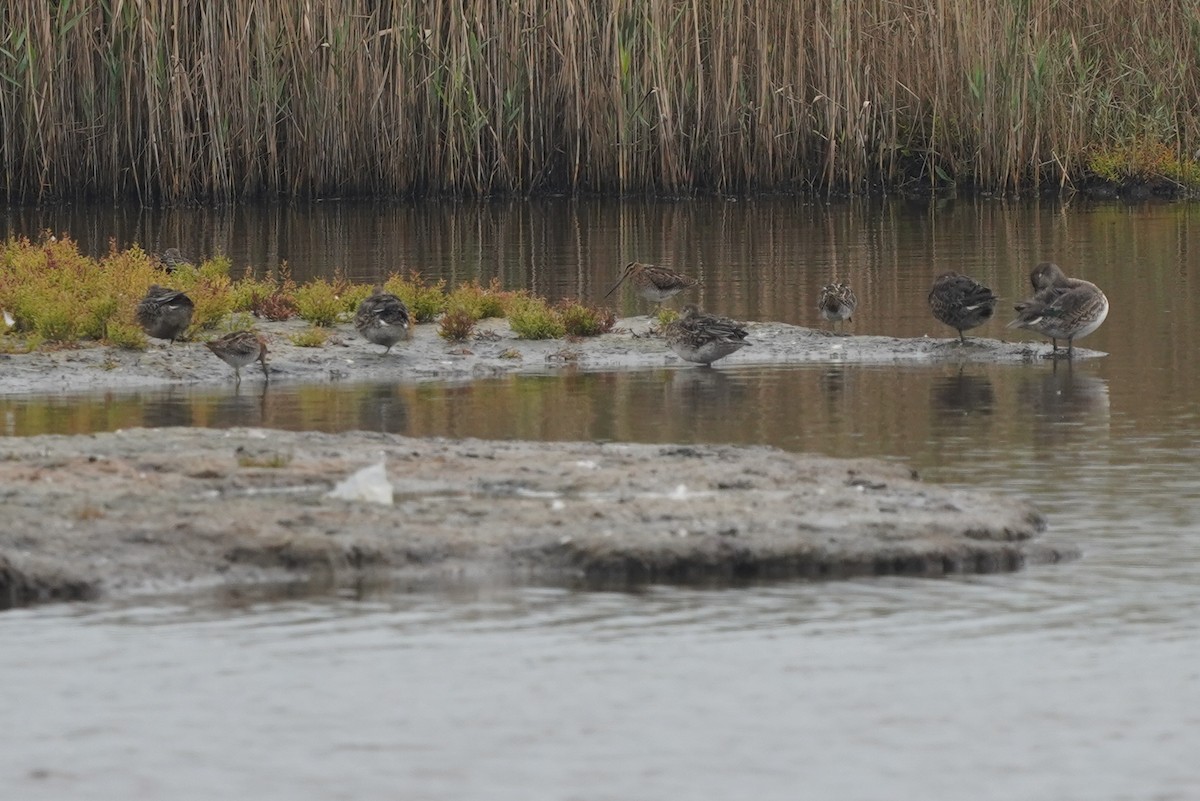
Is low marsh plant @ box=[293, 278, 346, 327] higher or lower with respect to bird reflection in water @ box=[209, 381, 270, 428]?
higher

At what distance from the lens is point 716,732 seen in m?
6.86

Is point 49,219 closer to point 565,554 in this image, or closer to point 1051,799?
point 565,554

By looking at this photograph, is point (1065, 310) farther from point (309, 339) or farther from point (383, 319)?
point (309, 339)

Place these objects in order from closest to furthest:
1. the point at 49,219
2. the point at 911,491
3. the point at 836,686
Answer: the point at 836,686 < the point at 911,491 < the point at 49,219

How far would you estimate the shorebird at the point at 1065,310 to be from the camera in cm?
1620

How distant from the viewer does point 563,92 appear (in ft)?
101

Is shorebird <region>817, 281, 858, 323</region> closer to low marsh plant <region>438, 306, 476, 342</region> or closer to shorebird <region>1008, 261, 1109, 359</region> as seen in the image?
shorebird <region>1008, 261, 1109, 359</region>

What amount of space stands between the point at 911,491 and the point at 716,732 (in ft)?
10.9

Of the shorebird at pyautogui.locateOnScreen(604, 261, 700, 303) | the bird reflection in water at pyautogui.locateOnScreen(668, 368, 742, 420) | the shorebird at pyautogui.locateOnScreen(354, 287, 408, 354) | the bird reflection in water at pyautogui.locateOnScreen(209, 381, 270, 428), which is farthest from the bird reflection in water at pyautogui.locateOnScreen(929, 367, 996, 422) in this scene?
the bird reflection in water at pyautogui.locateOnScreen(209, 381, 270, 428)

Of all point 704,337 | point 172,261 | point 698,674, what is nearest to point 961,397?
point 704,337

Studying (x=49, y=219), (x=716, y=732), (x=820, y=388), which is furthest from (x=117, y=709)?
(x=49, y=219)

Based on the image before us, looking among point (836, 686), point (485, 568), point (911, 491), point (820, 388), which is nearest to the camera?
point (836, 686)

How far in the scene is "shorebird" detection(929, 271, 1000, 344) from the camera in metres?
16.9

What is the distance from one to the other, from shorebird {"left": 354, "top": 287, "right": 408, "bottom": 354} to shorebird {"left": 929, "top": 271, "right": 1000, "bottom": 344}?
428cm
